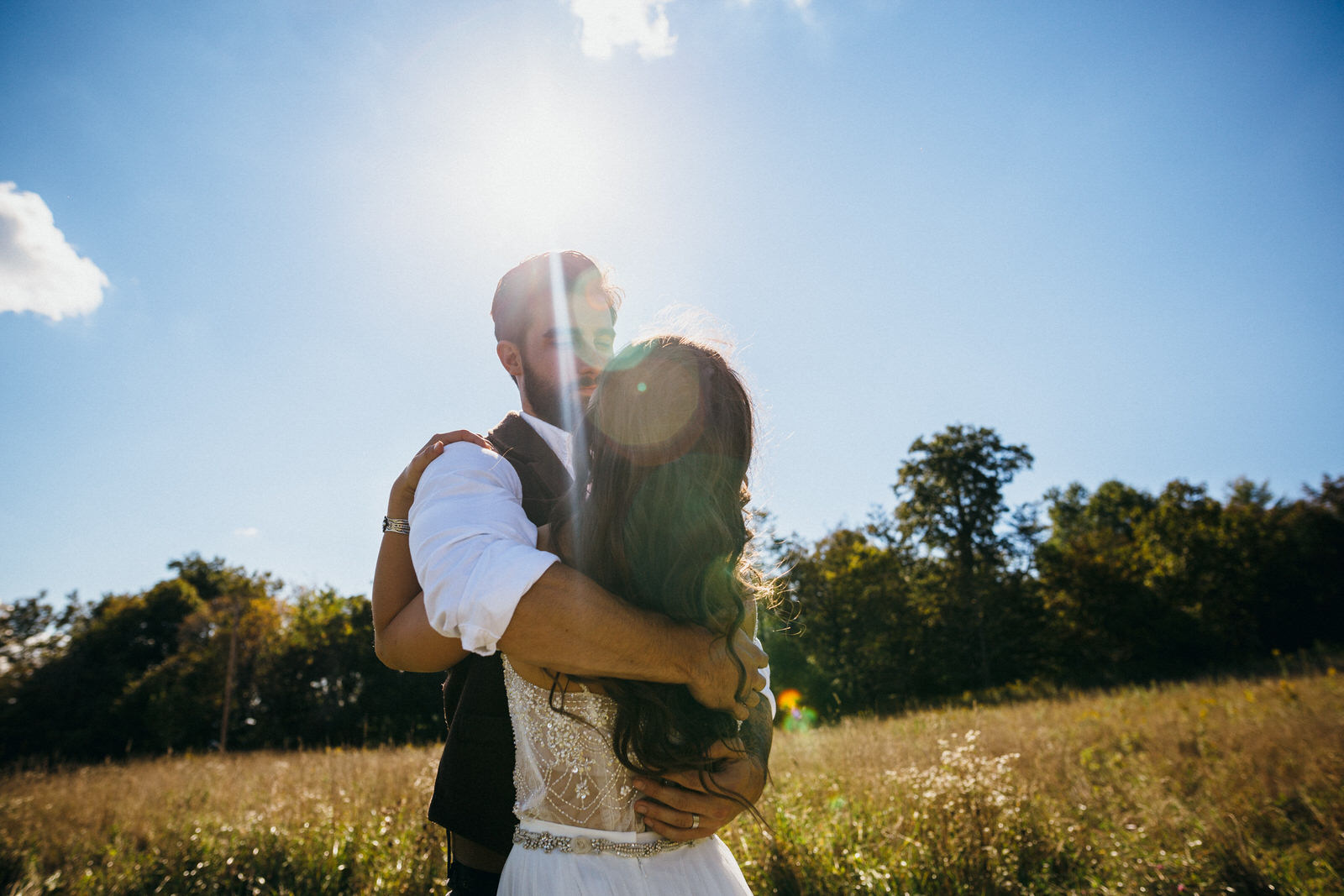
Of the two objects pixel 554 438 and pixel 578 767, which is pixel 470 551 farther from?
pixel 554 438

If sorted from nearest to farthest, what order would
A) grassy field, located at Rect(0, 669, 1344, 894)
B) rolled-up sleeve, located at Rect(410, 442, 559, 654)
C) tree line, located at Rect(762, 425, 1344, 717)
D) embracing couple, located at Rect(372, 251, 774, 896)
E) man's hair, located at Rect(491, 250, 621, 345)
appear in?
rolled-up sleeve, located at Rect(410, 442, 559, 654) → embracing couple, located at Rect(372, 251, 774, 896) → man's hair, located at Rect(491, 250, 621, 345) → grassy field, located at Rect(0, 669, 1344, 894) → tree line, located at Rect(762, 425, 1344, 717)

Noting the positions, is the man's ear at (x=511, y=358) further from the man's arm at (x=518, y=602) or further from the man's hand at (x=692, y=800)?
the man's hand at (x=692, y=800)

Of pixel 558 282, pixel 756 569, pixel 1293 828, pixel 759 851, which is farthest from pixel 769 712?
pixel 1293 828

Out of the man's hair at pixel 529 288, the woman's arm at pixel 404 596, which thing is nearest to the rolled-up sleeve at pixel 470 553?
the woman's arm at pixel 404 596

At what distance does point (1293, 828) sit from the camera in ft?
14.2

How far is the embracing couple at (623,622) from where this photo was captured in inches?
43.1

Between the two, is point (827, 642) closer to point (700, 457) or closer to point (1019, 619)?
point (1019, 619)

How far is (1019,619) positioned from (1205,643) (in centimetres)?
615

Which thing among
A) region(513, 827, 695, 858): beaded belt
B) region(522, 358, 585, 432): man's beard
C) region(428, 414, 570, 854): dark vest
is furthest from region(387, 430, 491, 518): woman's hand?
region(513, 827, 695, 858): beaded belt

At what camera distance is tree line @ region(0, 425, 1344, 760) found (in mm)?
19828

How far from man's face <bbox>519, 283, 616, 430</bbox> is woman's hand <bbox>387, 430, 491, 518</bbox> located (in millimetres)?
551

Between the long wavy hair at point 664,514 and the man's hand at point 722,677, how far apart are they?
0.8 inches

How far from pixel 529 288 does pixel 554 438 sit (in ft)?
1.98

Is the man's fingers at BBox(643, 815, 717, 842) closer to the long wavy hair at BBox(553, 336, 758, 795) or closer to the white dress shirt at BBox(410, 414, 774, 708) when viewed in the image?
the long wavy hair at BBox(553, 336, 758, 795)
